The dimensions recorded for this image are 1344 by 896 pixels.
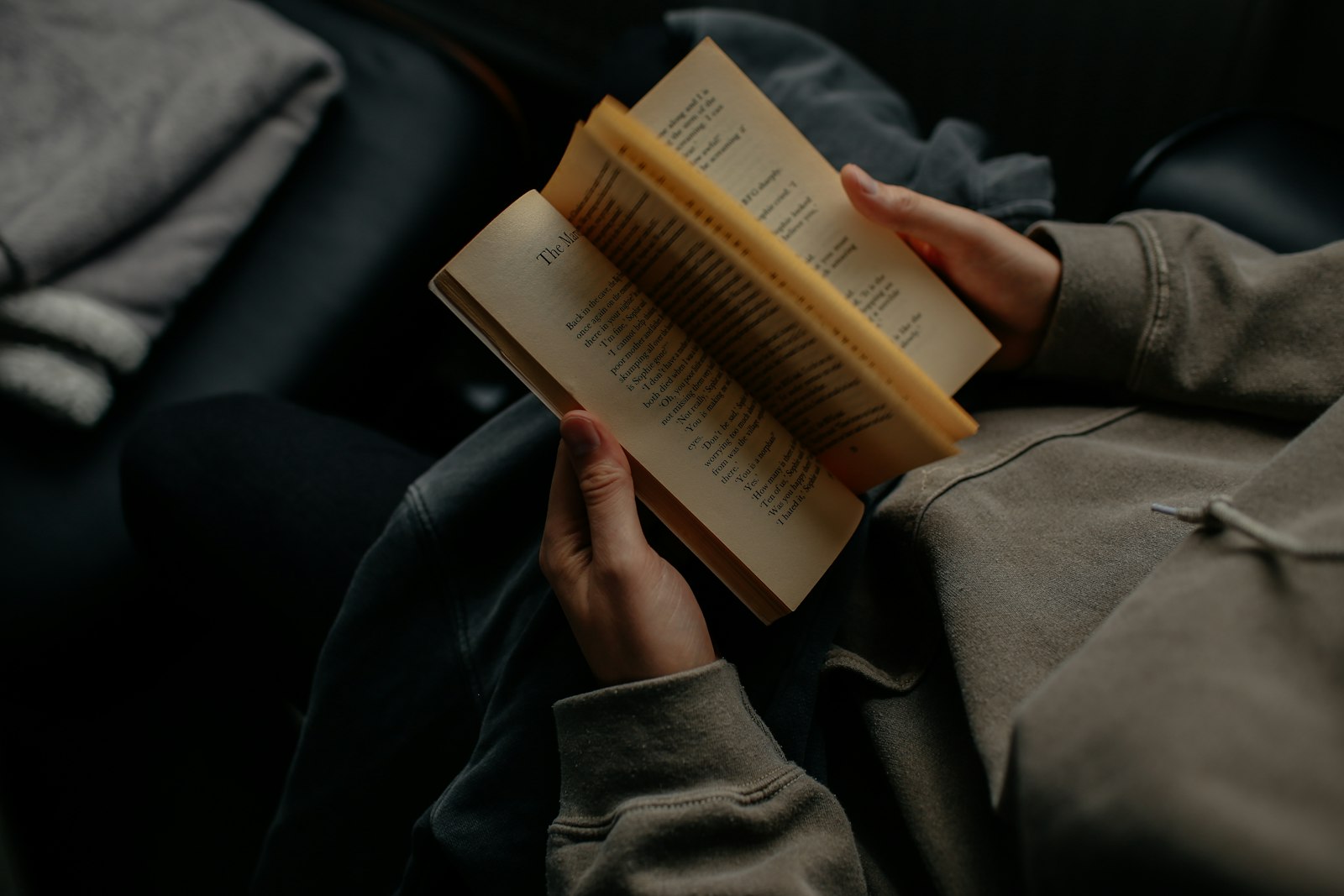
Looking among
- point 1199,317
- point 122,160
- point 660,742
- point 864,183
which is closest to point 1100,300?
point 1199,317

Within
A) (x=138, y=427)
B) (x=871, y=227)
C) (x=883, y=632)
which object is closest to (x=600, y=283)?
(x=871, y=227)

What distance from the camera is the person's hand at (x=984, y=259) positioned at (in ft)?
1.69

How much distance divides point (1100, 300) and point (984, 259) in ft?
0.28

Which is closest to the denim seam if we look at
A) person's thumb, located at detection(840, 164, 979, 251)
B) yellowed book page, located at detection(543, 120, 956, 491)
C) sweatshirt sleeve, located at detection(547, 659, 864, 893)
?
sweatshirt sleeve, located at detection(547, 659, 864, 893)

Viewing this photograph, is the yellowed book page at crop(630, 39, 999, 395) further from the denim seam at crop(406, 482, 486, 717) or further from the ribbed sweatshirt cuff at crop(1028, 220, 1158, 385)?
the denim seam at crop(406, 482, 486, 717)

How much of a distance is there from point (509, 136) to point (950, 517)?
725 millimetres

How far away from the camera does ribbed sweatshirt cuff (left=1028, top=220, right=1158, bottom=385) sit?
565mm

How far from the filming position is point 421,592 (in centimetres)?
58

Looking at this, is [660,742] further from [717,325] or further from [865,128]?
[865,128]

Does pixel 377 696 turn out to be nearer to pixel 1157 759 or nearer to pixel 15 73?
pixel 1157 759

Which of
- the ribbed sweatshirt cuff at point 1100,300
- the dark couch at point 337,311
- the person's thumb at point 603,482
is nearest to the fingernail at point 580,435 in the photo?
the person's thumb at point 603,482

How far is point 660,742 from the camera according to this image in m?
0.46

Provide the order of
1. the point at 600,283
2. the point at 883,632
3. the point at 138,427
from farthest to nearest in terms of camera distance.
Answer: the point at 138,427
the point at 883,632
the point at 600,283

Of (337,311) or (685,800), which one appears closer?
(685,800)
